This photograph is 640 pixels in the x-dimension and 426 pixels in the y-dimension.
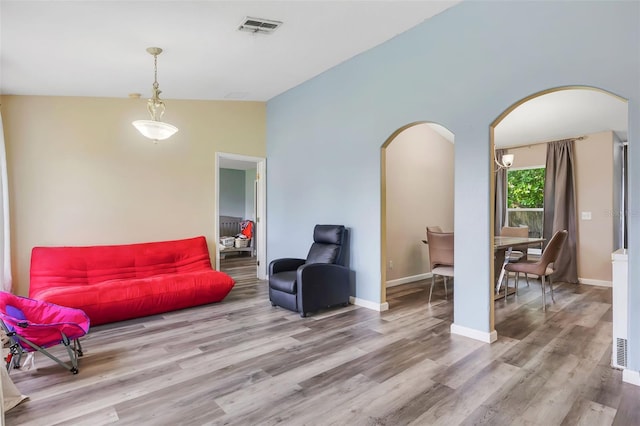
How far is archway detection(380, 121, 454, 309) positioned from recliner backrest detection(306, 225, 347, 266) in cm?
107

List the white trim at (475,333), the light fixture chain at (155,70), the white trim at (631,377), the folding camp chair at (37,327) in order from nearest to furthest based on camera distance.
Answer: the white trim at (631,377), the folding camp chair at (37,327), the white trim at (475,333), the light fixture chain at (155,70)

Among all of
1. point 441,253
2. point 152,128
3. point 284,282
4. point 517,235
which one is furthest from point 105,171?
point 517,235

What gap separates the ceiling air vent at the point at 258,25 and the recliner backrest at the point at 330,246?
2.38 meters

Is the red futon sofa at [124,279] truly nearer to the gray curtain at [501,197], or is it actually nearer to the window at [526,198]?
the gray curtain at [501,197]

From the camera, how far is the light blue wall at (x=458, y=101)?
2512 millimetres

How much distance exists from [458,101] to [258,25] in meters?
2.08

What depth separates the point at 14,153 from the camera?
4.23 metres

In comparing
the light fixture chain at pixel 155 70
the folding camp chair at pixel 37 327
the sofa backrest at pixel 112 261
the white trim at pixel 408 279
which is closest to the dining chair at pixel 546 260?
the white trim at pixel 408 279

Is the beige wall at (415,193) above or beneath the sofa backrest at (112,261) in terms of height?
above

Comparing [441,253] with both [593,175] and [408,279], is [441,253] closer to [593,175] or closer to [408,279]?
[408,279]

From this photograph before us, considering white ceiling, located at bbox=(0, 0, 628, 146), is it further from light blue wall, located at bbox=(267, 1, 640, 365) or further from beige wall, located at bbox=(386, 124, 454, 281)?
beige wall, located at bbox=(386, 124, 454, 281)

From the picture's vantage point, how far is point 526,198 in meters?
6.80

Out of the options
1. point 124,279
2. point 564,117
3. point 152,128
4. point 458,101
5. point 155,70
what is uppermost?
point 155,70

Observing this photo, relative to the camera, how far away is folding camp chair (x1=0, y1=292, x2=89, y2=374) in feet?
8.20
